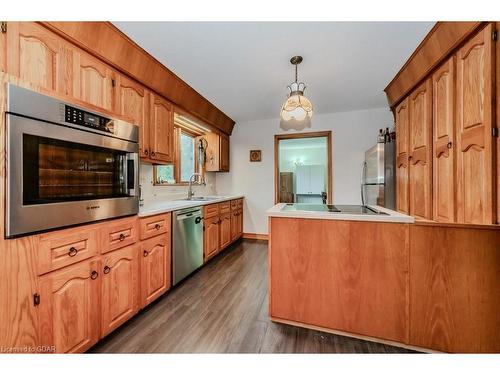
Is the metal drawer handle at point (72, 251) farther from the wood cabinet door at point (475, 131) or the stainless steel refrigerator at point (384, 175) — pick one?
the stainless steel refrigerator at point (384, 175)

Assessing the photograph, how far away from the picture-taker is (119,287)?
5.17 feet

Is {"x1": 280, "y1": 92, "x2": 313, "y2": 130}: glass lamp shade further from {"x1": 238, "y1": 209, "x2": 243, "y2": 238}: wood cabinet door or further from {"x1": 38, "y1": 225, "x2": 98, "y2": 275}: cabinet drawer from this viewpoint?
{"x1": 238, "y1": 209, "x2": 243, "y2": 238}: wood cabinet door

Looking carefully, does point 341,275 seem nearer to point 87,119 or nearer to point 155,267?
point 155,267

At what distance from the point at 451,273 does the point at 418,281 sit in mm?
179

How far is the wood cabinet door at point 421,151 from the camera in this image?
2.00m

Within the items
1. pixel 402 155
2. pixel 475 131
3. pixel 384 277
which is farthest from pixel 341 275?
pixel 402 155

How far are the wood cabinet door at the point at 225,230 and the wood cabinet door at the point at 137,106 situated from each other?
157 cm

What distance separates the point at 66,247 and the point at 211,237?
1.88m

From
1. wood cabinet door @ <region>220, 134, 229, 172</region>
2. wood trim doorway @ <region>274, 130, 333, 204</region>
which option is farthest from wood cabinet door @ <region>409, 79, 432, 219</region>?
wood cabinet door @ <region>220, 134, 229, 172</region>

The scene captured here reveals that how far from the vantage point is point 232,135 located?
441 centimetres

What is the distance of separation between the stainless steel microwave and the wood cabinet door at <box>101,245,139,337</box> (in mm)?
309

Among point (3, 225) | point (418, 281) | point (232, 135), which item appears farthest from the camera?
point (232, 135)
